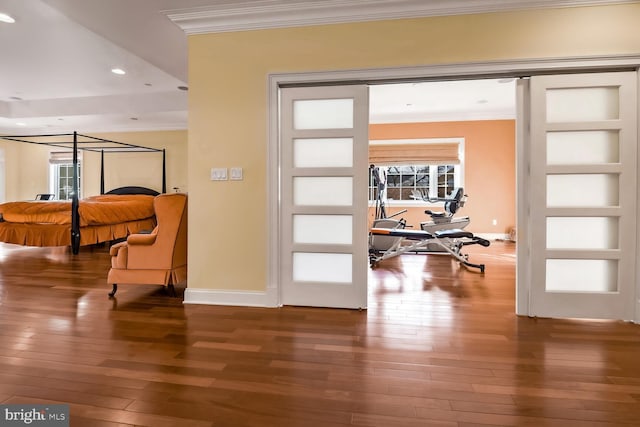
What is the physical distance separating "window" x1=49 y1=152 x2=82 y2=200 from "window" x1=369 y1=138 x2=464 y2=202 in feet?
26.2

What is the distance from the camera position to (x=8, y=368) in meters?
2.02

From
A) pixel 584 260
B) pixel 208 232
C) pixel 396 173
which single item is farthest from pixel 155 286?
pixel 396 173

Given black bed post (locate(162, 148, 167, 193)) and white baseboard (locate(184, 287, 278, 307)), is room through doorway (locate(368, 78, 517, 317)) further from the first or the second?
black bed post (locate(162, 148, 167, 193))

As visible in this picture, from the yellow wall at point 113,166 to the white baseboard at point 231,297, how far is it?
19.2ft

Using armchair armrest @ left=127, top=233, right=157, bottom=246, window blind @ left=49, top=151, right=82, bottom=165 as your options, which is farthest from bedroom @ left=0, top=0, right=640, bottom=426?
window blind @ left=49, top=151, right=82, bottom=165

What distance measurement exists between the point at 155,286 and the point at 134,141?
6270 millimetres

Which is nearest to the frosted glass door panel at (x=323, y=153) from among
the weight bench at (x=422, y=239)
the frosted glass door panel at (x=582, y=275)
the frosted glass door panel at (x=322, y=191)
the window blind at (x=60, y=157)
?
the frosted glass door panel at (x=322, y=191)

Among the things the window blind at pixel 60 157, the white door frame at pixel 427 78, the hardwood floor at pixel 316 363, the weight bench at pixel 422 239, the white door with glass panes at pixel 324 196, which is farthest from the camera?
the window blind at pixel 60 157

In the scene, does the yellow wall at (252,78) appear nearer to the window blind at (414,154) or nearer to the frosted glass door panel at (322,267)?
the frosted glass door panel at (322,267)

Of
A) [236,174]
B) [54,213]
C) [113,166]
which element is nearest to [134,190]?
[113,166]

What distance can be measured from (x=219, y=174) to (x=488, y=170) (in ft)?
21.0

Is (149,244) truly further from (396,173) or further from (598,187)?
(396,173)

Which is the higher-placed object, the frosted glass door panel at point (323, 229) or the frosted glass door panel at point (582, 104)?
the frosted glass door panel at point (582, 104)

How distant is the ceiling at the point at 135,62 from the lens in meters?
2.98
